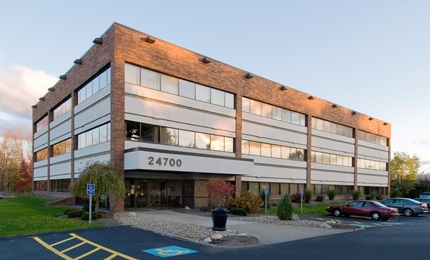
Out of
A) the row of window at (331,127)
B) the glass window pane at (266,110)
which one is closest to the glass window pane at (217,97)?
the glass window pane at (266,110)

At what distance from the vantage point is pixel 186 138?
27.2 meters

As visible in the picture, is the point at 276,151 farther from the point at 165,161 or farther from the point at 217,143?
the point at 165,161

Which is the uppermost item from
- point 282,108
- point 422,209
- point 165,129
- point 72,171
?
point 282,108

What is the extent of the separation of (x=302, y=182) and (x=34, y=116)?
113ft

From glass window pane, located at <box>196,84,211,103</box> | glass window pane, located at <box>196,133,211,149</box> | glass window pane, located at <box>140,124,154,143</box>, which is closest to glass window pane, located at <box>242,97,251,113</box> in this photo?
glass window pane, located at <box>196,84,211,103</box>

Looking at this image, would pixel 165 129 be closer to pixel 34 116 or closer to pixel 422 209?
pixel 422 209

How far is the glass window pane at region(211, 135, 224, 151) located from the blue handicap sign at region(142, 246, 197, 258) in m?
17.1

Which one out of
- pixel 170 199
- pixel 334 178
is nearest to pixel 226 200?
pixel 170 199

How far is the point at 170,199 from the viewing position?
91.2 feet

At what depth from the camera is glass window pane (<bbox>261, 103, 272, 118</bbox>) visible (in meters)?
34.5

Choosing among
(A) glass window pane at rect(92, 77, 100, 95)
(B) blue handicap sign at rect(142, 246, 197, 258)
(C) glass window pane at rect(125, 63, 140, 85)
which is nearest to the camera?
(B) blue handicap sign at rect(142, 246, 197, 258)

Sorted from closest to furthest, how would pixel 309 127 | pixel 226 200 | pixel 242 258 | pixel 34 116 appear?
pixel 242 258 → pixel 226 200 → pixel 309 127 → pixel 34 116

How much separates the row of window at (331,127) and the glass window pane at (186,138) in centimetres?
1861

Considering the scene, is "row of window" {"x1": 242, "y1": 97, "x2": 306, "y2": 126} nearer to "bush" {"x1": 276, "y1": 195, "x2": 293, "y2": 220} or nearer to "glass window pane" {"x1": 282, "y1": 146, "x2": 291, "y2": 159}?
"glass window pane" {"x1": 282, "y1": 146, "x2": 291, "y2": 159}
